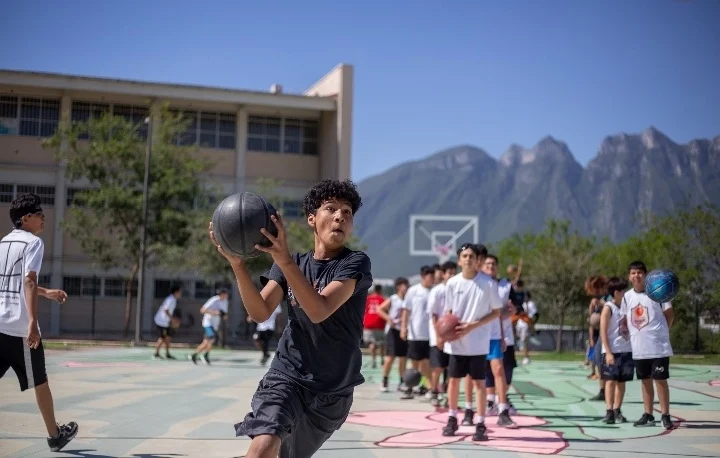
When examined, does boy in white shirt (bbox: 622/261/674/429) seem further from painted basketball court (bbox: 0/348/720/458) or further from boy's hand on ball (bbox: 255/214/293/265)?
boy's hand on ball (bbox: 255/214/293/265)

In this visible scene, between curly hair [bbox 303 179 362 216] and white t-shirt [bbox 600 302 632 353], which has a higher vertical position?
curly hair [bbox 303 179 362 216]

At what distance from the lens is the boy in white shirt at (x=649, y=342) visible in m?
10.9

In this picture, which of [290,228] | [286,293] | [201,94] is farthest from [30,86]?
[286,293]

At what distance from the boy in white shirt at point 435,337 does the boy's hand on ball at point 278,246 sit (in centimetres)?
858

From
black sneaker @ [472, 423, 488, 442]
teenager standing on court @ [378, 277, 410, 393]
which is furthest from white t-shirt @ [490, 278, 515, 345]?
teenager standing on court @ [378, 277, 410, 393]

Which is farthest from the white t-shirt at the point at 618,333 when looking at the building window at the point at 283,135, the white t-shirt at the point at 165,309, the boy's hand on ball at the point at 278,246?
the building window at the point at 283,135

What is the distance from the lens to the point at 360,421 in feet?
Result: 37.7

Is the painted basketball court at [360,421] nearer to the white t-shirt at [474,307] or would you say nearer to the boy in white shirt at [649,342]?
the boy in white shirt at [649,342]

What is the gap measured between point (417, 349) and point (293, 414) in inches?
419

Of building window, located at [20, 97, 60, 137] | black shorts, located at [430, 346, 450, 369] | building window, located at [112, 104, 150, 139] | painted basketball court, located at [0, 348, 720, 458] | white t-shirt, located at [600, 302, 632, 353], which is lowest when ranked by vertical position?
painted basketball court, located at [0, 348, 720, 458]

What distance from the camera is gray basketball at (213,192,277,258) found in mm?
4766

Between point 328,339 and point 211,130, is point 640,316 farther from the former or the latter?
point 211,130

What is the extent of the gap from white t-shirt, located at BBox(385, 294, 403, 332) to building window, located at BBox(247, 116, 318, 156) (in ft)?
97.8

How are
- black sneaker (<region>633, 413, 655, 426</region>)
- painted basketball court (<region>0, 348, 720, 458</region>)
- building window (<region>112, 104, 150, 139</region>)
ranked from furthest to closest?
building window (<region>112, 104, 150, 139</region>) < black sneaker (<region>633, 413, 655, 426</region>) < painted basketball court (<region>0, 348, 720, 458</region>)
